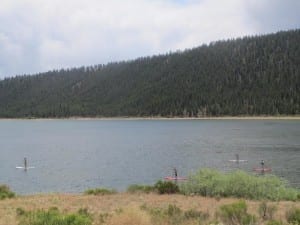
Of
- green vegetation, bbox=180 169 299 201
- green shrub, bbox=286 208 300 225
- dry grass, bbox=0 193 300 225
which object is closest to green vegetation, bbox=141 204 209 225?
dry grass, bbox=0 193 300 225

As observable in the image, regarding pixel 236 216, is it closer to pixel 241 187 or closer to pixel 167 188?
pixel 241 187

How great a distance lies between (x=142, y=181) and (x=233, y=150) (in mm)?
33427

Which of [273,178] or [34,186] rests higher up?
[273,178]

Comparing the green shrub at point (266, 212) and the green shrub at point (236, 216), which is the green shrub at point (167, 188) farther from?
the green shrub at point (236, 216)

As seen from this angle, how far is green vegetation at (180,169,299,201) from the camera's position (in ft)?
77.9

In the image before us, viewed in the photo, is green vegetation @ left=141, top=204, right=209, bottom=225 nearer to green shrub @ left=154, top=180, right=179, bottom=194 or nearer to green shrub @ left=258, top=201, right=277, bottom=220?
green shrub @ left=258, top=201, right=277, bottom=220

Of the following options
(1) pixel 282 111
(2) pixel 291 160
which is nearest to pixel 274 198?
(2) pixel 291 160

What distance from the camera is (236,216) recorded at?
1378 cm

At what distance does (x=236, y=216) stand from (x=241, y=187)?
1062 centimetres

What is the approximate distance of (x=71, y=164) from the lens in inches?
2457

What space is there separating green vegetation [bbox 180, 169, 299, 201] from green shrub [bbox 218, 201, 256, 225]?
381 inches

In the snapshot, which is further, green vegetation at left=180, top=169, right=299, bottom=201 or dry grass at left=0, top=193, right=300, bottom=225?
green vegetation at left=180, top=169, right=299, bottom=201

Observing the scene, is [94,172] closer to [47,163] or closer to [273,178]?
[47,163]

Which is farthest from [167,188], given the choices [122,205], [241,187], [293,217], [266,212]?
[293,217]
